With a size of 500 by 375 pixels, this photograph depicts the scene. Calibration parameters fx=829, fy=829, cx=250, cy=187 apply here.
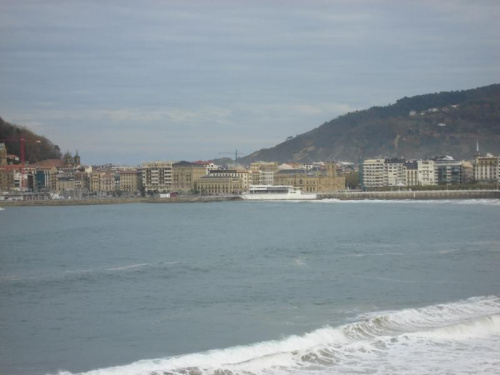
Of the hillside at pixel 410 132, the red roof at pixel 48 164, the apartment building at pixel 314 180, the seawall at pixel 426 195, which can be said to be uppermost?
the hillside at pixel 410 132

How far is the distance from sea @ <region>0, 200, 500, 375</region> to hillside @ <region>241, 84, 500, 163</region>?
361 ft

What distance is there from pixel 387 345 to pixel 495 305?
3.24 metres

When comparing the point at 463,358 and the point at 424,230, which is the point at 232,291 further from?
the point at 424,230

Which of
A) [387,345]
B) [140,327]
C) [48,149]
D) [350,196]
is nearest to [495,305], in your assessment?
[387,345]

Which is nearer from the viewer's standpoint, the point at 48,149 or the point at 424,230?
the point at 424,230

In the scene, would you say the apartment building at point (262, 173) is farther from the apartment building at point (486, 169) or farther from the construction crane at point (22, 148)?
the construction crane at point (22, 148)

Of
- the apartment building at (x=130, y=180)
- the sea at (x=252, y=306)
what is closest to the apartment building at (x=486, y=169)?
the apartment building at (x=130, y=180)

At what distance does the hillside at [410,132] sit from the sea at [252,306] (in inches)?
4330

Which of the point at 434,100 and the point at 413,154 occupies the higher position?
the point at 434,100

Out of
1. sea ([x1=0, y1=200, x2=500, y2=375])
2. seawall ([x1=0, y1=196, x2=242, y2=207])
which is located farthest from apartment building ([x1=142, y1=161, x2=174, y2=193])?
sea ([x1=0, y1=200, x2=500, y2=375])

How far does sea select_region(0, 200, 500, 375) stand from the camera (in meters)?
10.6

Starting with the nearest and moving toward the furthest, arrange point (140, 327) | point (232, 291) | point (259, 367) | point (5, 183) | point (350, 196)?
point (259, 367) < point (140, 327) < point (232, 291) < point (350, 196) < point (5, 183)

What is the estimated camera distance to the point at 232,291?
50.6 feet

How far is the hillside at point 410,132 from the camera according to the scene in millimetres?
139375
